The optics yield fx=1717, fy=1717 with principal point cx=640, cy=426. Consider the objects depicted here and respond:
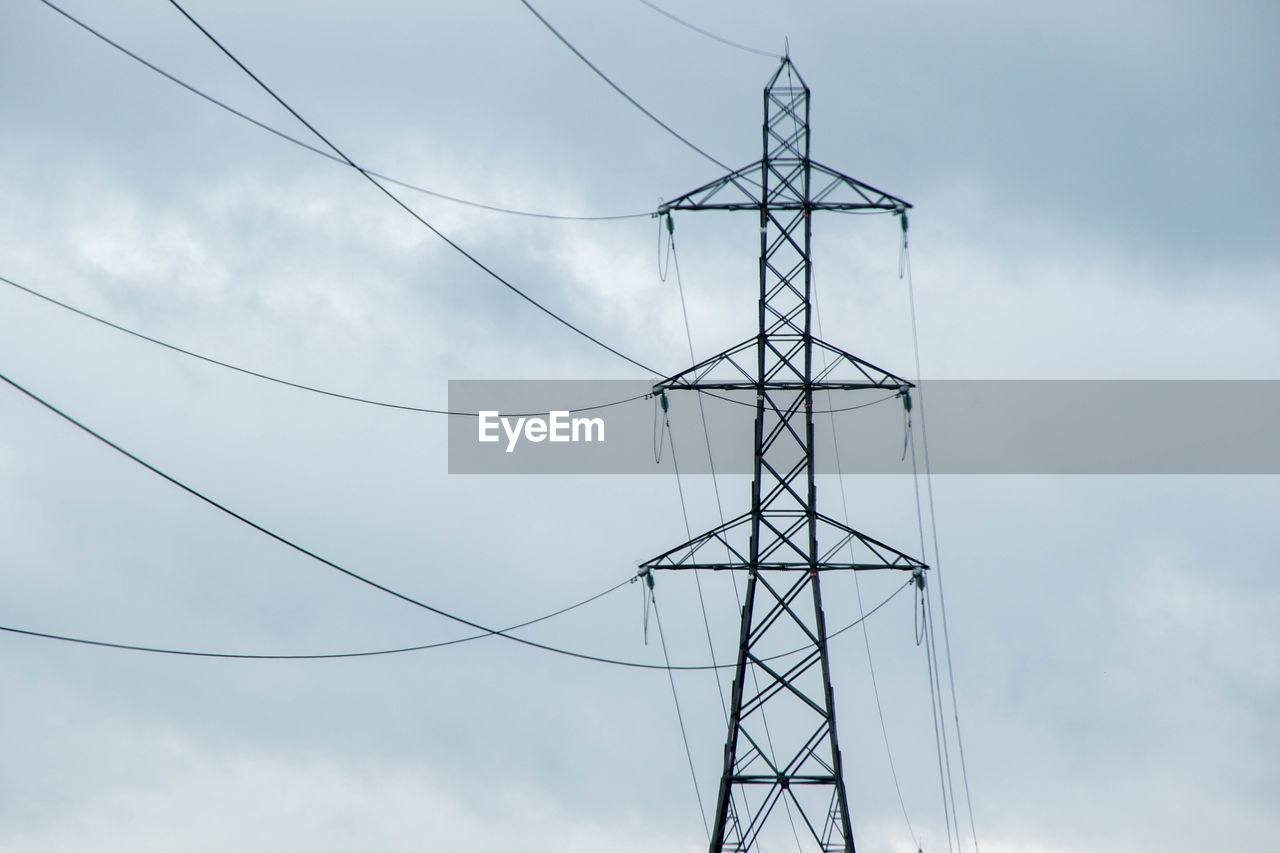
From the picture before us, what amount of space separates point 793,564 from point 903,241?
7590 mm

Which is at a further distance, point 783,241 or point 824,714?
point 783,241

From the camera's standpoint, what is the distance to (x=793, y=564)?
30500 mm

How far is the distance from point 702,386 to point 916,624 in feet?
22.0

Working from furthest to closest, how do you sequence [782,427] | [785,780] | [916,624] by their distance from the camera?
[916,624] < [782,427] < [785,780]

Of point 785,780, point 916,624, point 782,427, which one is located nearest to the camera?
point 785,780

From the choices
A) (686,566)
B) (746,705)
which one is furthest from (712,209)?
(746,705)

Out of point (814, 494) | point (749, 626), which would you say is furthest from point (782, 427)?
point (749, 626)

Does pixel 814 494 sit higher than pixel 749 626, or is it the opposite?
pixel 814 494

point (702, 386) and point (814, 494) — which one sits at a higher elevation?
point (702, 386)

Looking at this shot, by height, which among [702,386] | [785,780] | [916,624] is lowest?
[785,780]

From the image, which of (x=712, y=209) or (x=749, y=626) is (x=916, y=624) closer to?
(x=749, y=626)

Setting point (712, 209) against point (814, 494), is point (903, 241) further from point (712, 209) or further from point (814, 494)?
point (814, 494)

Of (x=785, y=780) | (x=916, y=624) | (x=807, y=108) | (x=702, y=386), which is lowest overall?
(x=785, y=780)

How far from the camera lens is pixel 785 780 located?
29.5 metres
